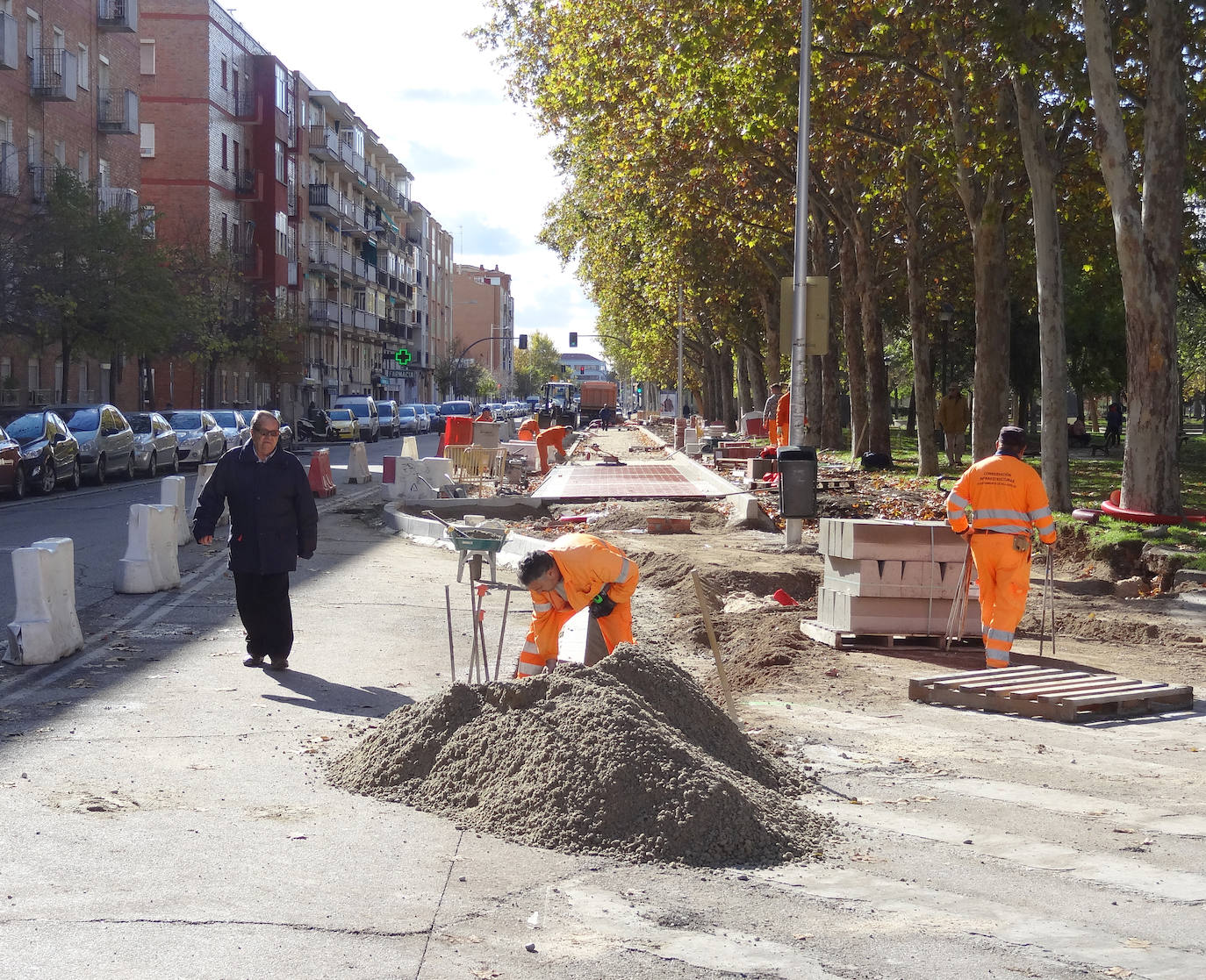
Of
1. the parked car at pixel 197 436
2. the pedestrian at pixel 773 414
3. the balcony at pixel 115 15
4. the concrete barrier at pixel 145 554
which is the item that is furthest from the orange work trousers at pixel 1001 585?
the balcony at pixel 115 15

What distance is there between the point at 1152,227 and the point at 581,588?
11341mm

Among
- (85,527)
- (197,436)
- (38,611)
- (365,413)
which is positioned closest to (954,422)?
(197,436)

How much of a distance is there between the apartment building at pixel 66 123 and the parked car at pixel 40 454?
28.8 feet

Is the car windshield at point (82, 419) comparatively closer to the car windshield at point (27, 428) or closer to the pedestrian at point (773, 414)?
the car windshield at point (27, 428)

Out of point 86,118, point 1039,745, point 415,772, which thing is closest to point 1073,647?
point 1039,745

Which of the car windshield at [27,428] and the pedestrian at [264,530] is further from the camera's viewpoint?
the car windshield at [27,428]

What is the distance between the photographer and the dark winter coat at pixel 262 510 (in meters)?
9.89

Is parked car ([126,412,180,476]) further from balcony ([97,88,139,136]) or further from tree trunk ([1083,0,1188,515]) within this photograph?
tree trunk ([1083,0,1188,515])

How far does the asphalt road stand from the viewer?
13.7 meters

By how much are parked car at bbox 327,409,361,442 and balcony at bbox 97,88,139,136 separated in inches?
528

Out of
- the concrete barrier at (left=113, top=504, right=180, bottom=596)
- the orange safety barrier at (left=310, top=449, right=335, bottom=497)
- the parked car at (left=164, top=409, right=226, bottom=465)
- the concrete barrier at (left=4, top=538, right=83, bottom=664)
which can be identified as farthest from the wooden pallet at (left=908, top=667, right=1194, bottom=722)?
the parked car at (left=164, top=409, right=226, bottom=465)

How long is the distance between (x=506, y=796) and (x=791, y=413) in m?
12.6

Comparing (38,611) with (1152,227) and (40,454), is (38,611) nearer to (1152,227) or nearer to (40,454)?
(1152,227)

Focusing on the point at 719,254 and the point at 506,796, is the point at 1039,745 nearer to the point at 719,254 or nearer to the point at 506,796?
the point at 506,796
